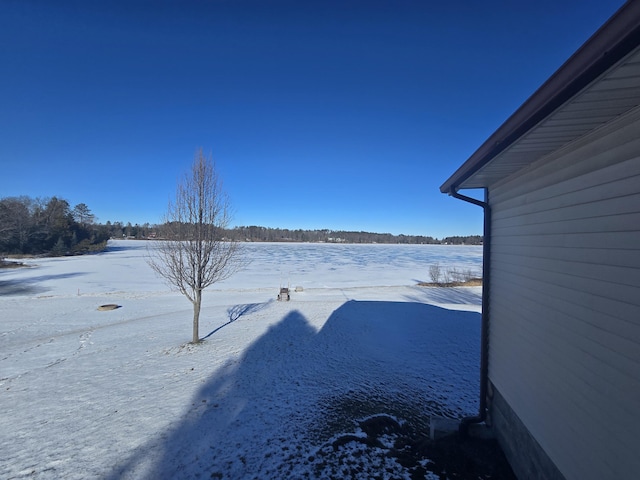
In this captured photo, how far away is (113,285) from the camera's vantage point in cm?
2142

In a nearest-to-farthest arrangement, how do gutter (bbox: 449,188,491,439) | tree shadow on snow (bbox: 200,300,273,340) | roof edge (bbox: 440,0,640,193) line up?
roof edge (bbox: 440,0,640,193) < gutter (bbox: 449,188,491,439) < tree shadow on snow (bbox: 200,300,273,340)

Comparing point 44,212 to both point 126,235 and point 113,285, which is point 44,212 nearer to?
point 113,285

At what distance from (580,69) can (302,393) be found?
257 inches

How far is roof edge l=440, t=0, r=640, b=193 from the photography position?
49.3 inches

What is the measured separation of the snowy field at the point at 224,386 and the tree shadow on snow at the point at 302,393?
26mm

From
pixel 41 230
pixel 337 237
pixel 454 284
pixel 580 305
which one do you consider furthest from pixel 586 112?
pixel 337 237

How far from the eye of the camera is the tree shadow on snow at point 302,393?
4.32 m

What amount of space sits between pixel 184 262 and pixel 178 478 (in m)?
6.36

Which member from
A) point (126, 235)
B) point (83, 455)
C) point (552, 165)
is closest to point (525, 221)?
point (552, 165)

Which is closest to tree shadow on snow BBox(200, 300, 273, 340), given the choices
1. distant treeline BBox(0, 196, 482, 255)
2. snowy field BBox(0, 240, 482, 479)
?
snowy field BBox(0, 240, 482, 479)

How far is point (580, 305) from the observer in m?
Answer: 2.44

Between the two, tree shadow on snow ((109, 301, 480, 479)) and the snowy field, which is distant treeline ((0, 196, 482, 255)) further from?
tree shadow on snow ((109, 301, 480, 479))

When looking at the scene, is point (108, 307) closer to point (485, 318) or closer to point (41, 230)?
point (485, 318)

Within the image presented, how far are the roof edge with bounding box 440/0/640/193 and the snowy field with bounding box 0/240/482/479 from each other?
4.35 meters
